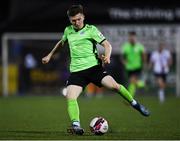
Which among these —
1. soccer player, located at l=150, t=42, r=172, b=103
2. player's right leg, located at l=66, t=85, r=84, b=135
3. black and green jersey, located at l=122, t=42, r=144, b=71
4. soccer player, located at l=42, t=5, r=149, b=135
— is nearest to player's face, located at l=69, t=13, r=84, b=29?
soccer player, located at l=42, t=5, r=149, b=135

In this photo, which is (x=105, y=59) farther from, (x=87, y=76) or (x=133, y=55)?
(x=133, y=55)

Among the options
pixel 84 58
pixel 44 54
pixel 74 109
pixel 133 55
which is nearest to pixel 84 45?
pixel 84 58

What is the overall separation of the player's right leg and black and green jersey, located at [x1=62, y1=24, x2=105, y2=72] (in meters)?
0.37

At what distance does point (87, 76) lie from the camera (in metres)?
13.0

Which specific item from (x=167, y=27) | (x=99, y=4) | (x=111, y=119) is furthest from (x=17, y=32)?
(x=111, y=119)

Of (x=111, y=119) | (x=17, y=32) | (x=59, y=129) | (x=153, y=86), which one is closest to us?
(x=59, y=129)

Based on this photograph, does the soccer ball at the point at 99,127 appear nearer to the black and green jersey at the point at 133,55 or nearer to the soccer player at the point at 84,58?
the soccer player at the point at 84,58

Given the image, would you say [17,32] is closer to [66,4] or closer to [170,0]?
[66,4]

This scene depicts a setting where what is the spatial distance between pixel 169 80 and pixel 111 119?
15.8m

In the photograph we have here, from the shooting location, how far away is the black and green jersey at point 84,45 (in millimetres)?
12898

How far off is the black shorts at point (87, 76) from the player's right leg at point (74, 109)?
0.10 m

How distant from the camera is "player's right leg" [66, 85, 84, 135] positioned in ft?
41.0

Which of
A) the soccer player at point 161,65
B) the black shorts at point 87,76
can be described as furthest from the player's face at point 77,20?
the soccer player at point 161,65

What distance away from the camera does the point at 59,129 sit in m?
13.9
